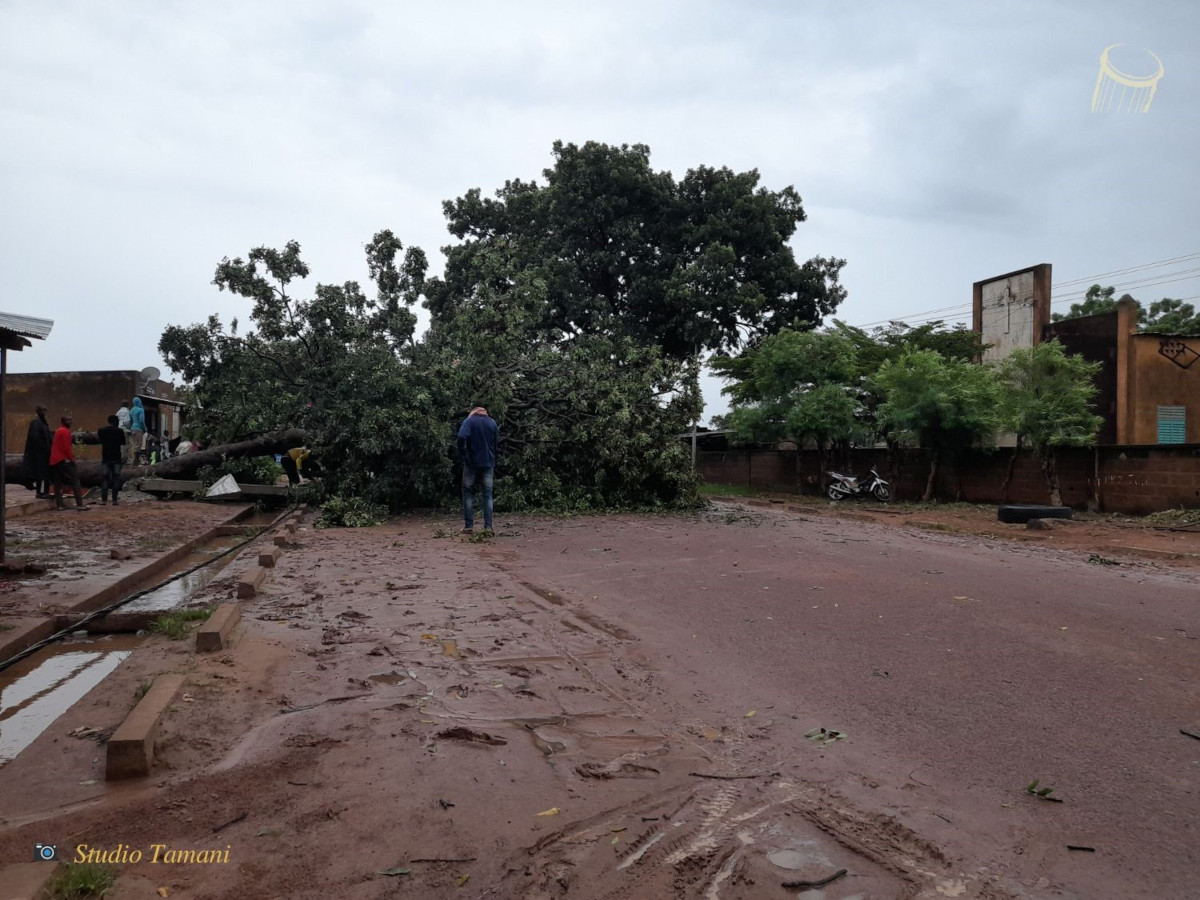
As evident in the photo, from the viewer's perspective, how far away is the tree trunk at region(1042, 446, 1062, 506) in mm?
19172

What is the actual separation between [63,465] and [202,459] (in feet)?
12.8

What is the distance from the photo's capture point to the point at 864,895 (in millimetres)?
2441

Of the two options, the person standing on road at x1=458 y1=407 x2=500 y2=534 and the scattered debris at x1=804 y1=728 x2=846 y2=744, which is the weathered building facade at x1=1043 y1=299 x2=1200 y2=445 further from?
the scattered debris at x1=804 y1=728 x2=846 y2=744

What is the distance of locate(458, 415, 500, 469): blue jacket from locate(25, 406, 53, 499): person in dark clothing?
7.88 meters

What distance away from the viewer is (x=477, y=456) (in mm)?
12039

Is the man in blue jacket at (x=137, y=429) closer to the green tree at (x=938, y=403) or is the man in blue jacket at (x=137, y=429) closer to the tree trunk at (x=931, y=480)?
the green tree at (x=938, y=403)

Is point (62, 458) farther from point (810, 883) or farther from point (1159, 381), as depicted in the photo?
point (1159, 381)

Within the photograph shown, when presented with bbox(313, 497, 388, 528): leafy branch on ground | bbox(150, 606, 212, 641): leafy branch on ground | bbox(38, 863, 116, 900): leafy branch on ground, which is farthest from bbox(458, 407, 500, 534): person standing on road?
bbox(38, 863, 116, 900): leafy branch on ground

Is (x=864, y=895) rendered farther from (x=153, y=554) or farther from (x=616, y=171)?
(x=616, y=171)

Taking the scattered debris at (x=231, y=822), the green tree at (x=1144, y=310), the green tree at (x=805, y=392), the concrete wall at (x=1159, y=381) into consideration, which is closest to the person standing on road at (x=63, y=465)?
the scattered debris at (x=231, y=822)

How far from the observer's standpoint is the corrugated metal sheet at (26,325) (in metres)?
7.36

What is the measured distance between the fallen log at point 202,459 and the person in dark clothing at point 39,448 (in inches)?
84.6

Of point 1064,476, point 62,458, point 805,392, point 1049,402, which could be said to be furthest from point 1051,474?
point 62,458

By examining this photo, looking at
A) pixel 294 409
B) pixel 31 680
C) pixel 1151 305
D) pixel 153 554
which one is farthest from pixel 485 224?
pixel 1151 305
